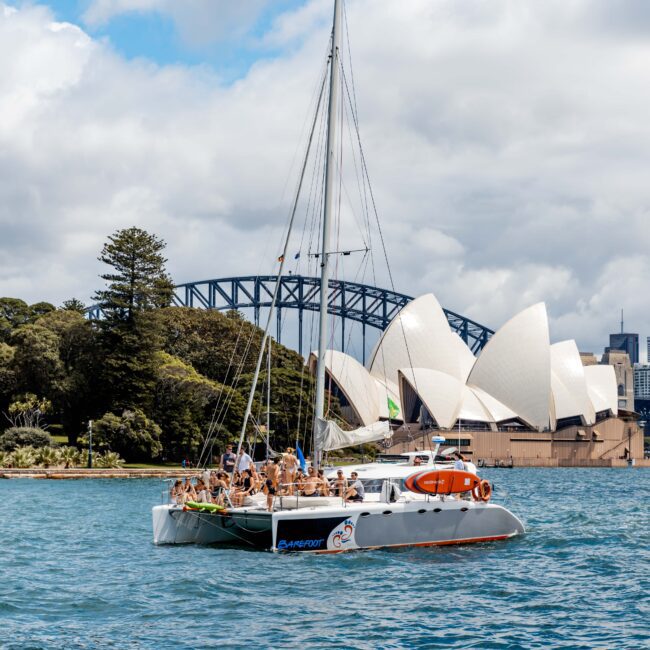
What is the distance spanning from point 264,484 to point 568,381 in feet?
380

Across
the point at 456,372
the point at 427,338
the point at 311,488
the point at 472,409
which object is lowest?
the point at 311,488

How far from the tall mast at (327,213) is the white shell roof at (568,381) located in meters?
107

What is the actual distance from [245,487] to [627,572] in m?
10.7

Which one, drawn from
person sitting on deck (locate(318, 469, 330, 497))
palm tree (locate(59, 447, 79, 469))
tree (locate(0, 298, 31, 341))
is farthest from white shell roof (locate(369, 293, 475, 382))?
person sitting on deck (locate(318, 469, 330, 497))

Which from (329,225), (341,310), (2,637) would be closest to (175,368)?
(329,225)

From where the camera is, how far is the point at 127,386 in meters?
85.6

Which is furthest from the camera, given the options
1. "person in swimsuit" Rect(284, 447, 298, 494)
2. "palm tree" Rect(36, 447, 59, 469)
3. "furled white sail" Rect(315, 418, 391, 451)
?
"palm tree" Rect(36, 447, 59, 469)

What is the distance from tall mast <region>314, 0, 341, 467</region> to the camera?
29.8 meters

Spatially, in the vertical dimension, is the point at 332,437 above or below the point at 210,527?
above

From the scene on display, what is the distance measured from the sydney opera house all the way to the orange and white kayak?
9138 centimetres

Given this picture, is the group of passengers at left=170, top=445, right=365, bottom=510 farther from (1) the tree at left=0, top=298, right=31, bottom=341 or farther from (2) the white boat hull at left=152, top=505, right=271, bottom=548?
(1) the tree at left=0, top=298, right=31, bottom=341

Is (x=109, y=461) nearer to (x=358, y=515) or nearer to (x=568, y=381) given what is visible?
(x=358, y=515)

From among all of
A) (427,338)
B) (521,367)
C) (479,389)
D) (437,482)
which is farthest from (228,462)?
(479,389)

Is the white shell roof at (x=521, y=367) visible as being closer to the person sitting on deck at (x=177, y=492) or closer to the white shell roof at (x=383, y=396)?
the white shell roof at (x=383, y=396)
